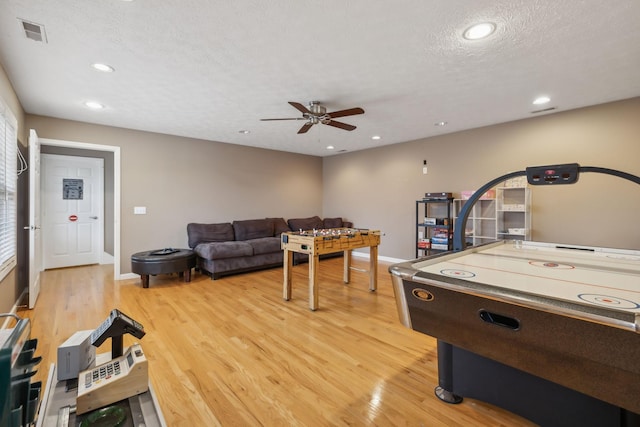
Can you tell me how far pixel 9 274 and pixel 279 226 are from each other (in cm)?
411

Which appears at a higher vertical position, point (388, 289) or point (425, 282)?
point (425, 282)

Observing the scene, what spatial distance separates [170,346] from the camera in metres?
2.48

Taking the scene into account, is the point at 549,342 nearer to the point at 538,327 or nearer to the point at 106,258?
the point at 538,327

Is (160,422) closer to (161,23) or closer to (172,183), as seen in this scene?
(161,23)

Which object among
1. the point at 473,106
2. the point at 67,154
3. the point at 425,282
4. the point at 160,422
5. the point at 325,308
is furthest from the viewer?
the point at 67,154

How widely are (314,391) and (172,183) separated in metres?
4.58

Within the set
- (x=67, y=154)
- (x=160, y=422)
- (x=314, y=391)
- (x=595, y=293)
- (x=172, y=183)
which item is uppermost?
(x=67, y=154)

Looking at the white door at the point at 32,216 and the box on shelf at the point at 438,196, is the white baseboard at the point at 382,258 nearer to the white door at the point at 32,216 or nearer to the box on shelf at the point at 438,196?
the box on shelf at the point at 438,196

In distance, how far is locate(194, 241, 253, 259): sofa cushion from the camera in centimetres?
467

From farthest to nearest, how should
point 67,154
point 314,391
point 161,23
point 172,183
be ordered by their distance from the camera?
point 67,154, point 172,183, point 161,23, point 314,391

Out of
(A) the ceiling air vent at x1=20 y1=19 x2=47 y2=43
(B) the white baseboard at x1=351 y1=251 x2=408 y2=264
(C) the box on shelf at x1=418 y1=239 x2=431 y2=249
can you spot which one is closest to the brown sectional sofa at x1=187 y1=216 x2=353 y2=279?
(B) the white baseboard at x1=351 y1=251 x2=408 y2=264

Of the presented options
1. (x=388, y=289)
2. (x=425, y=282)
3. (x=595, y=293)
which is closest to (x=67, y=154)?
(x=388, y=289)

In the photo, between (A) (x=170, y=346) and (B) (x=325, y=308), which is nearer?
(A) (x=170, y=346)

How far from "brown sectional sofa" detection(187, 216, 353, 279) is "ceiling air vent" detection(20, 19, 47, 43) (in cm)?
→ 314
